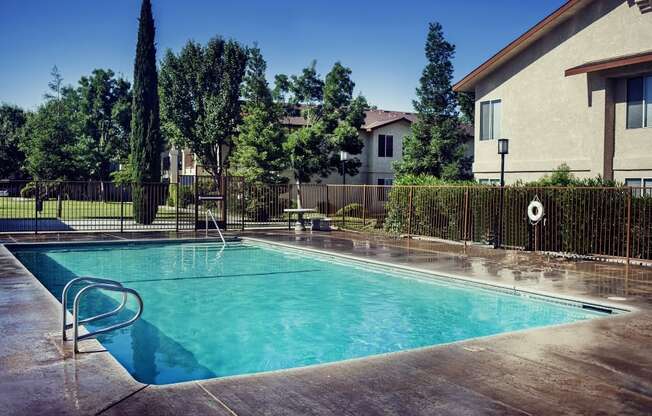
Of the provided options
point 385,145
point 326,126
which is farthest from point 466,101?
point 326,126

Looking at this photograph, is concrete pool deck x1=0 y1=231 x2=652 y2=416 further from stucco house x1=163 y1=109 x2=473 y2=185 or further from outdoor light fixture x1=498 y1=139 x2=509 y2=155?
stucco house x1=163 y1=109 x2=473 y2=185

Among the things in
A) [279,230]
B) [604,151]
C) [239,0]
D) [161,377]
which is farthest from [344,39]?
[161,377]

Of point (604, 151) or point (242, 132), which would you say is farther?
point (242, 132)

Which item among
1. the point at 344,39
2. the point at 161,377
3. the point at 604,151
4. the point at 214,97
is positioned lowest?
the point at 161,377

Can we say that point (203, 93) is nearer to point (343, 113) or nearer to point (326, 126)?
point (326, 126)

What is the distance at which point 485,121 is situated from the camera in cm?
2273

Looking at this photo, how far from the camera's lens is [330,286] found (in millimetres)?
12328

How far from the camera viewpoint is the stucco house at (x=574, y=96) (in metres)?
17.2

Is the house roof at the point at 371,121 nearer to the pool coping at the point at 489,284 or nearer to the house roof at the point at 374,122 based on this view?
the house roof at the point at 374,122

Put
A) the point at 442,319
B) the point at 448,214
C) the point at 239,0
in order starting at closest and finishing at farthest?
the point at 442,319 → the point at 448,214 → the point at 239,0

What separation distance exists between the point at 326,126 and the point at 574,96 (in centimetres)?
1534

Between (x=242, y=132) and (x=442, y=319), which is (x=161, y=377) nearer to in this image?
(x=442, y=319)

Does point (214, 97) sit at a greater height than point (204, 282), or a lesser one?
greater

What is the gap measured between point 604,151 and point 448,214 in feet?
16.1
